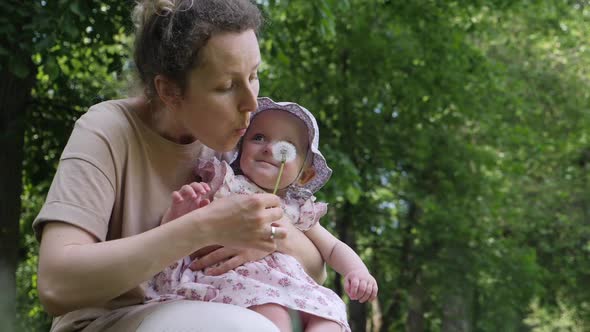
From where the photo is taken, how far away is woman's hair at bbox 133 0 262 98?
189 cm

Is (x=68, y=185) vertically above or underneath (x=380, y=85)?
underneath

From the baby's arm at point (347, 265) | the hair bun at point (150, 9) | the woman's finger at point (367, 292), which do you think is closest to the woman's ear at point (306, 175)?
the baby's arm at point (347, 265)

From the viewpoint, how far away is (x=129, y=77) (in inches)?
89.3

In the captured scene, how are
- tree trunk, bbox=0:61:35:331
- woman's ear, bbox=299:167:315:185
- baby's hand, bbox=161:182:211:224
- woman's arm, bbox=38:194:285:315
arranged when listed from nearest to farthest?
woman's arm, bbox=38:194:285:315, baby's hand, bbox=161:182:211:224, woman's ear, bbox=299:167:315:185, tree trunk, bbox=0:61:35:331

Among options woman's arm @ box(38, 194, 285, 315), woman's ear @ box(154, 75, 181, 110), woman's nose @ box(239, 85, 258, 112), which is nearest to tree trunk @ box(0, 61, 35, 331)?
woman's ear @ box(154, 75, 181, 110)

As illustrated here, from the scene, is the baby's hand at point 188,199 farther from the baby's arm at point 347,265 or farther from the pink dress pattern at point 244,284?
the baby's arm at point 347,265

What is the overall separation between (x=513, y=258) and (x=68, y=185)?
10.1 metres

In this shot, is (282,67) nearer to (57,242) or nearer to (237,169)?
(237,169)

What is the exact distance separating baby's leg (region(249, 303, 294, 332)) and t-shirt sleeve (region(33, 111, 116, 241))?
0.42 m

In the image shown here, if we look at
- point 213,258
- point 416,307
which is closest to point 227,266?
point 213,258

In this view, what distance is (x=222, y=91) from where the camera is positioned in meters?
1.91

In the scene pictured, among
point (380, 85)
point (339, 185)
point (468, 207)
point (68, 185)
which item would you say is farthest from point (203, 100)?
point (468, 207)

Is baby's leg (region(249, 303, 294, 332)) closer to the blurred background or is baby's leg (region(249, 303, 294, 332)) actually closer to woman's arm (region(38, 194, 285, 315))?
woman's arm (region(38, 194, 285, 315))

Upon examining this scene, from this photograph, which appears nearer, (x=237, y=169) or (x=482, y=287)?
(x=237, y=169)
